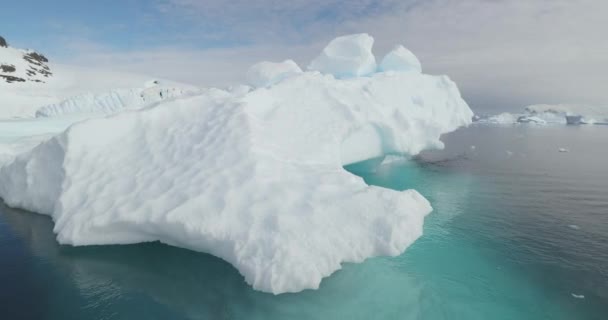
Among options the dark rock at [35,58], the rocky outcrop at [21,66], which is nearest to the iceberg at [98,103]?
the rocky outcrop at [21,66]

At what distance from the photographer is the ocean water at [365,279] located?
6188 mm

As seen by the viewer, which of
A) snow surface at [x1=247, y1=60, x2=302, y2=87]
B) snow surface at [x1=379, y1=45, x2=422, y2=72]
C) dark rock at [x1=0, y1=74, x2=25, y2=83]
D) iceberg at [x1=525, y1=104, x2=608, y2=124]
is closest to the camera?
snow surface at [x1=247, y1=60, x2=302, y2=87]

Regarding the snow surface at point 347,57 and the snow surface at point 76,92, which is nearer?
the snow surface at point 347,57

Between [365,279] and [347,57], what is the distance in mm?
17315

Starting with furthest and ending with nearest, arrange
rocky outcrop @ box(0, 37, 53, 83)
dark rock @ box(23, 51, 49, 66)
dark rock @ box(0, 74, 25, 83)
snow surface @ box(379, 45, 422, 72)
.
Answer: dark rock @ box(23, 51, 49, 66) < rocky outcrop @ box(0, 37, 53, 83) < dark rock @ box(0, 74, 25, 83) < snow surface @ box(379, 45, 422, 72)

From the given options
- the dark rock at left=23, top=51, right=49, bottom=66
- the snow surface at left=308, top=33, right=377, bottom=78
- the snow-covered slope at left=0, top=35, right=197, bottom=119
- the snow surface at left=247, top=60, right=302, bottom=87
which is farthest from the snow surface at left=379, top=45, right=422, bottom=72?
the dark rock at left=23, top=51, right=49, bottom=66

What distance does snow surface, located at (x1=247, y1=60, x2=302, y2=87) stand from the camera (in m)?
20.9

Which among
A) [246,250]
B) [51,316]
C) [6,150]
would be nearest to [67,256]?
[51,316]

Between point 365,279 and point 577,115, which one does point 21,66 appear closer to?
point 365,279

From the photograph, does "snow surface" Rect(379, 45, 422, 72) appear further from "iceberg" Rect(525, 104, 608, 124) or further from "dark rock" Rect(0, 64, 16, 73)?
"iceberg" Rect(525, 104, 608, 124)

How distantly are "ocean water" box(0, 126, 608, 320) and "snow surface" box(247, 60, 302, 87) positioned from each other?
42.9ft

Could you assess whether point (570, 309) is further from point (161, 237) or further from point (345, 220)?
point (161, 237)

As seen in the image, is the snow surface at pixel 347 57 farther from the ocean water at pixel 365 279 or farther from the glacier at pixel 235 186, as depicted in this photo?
the ocean water at pixel 365 279

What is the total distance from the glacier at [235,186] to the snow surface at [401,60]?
12.1 metres
